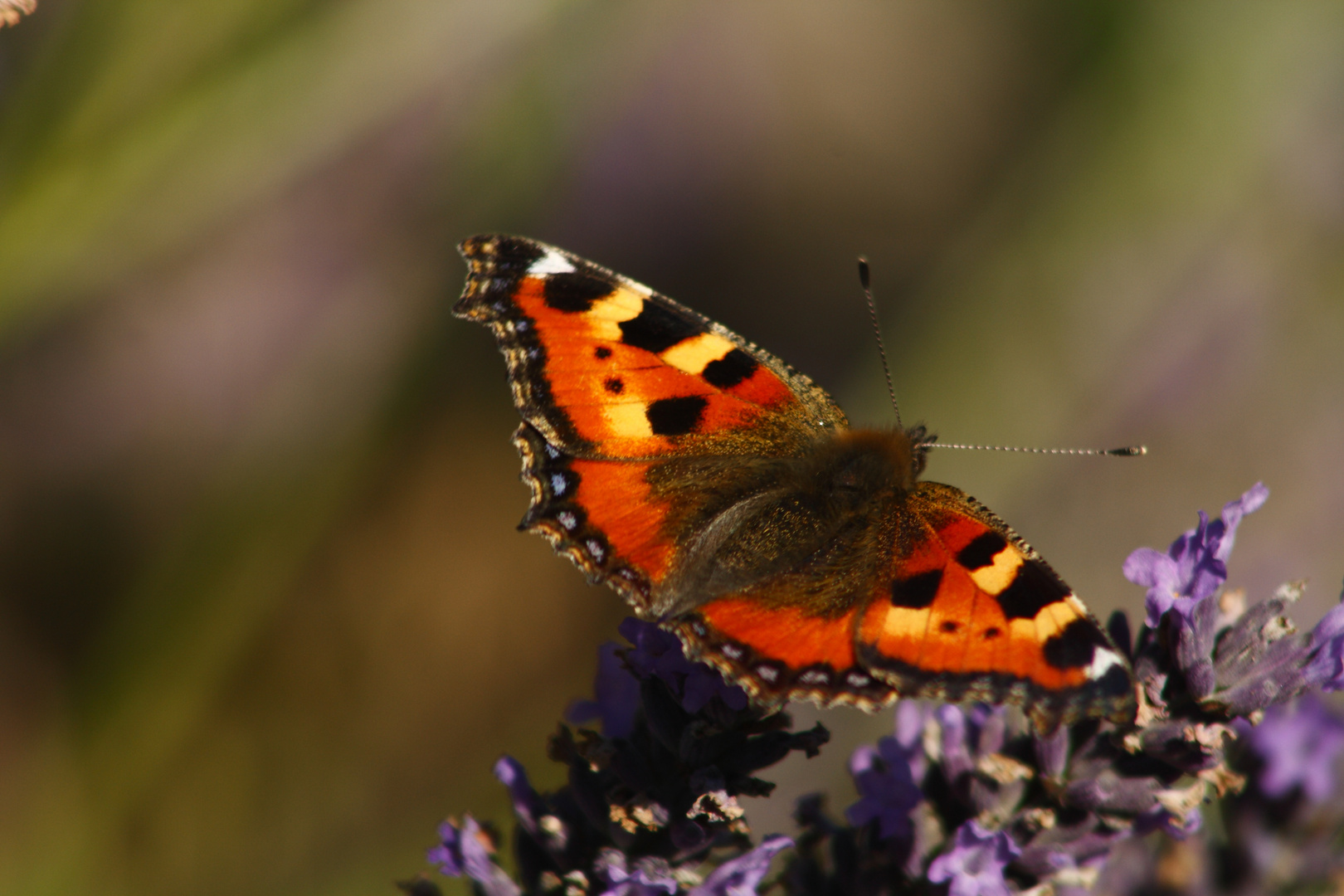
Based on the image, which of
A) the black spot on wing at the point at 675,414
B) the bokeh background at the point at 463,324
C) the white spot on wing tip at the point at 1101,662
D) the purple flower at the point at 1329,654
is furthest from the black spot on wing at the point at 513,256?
the purple flower at the point at 1329,654

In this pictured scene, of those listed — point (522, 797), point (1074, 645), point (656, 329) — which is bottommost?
point (1074, 645)

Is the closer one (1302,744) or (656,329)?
(1302,744)

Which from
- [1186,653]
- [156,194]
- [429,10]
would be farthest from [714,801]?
[429,10]

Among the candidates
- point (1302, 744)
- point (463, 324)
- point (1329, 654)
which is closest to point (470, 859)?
point (1329, 654)

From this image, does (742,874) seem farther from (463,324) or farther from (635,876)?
(463,324)

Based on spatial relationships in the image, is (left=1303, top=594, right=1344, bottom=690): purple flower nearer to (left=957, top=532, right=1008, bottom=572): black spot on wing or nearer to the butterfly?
the butterfly

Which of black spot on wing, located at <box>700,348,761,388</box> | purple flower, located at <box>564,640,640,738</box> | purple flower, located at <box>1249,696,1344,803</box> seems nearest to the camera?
purple flower, located at <box>564,640,640,738</box>

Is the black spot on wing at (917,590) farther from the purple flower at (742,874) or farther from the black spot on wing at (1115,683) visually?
the purple flower at (742,874)

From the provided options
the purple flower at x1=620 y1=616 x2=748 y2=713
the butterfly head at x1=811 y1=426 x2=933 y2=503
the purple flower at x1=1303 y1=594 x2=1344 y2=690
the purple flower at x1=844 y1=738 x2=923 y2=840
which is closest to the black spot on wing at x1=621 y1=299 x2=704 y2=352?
the butterfly head at x1=811 y1=426 x2=933 y2=503
